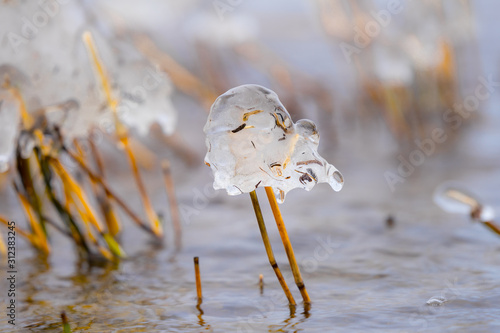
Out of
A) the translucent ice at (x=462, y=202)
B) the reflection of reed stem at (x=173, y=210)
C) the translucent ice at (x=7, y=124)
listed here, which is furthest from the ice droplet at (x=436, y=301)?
the translucent ice at (x=7, y=124)

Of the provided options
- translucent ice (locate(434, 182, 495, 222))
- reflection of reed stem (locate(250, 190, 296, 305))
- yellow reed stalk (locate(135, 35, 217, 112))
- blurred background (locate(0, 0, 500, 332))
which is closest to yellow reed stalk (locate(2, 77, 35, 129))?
blurred background (locate(0, 0, 500, 332))

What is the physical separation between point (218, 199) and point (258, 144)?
134 centimetres

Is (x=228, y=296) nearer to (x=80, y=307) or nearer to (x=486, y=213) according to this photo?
(x=80, y=307)

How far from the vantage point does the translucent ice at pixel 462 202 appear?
1179 millimetres

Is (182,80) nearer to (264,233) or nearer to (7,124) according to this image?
(7,124)

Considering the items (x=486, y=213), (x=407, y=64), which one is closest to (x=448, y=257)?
(x=486, y=213)

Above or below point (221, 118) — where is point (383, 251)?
below

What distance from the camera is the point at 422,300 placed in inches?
43.6

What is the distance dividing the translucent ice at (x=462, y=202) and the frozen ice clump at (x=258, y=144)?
382 millimetres

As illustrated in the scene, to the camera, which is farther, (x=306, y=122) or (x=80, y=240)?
(x=80, y=240)

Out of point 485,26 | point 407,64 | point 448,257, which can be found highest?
point 485,26

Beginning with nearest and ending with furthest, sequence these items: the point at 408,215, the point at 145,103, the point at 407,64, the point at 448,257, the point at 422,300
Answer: the point at 422,300, the point at 448,257, the point at 145,103, the point at 408,215, the point at 407,64

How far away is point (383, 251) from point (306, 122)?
658 millimetres

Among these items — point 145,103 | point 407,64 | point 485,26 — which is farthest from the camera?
point 485,26
